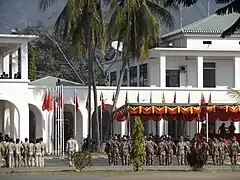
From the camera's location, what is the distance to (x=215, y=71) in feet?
161

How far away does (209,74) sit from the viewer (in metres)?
49.4

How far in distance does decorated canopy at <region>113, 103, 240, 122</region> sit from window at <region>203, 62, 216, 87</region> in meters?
9.29

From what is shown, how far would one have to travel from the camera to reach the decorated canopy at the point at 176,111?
37781 millimetres

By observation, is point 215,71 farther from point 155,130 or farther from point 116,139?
point 116,139

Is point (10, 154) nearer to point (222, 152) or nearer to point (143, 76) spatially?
point (222, 152)

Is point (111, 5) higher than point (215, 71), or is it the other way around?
point (111, 5)

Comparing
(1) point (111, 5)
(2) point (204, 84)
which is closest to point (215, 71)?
(2) point (204, 84)

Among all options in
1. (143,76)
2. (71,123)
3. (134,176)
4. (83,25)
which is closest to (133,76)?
(143,76)

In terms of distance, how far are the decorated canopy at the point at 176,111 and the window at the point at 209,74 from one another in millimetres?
9291

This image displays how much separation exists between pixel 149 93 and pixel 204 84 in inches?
241

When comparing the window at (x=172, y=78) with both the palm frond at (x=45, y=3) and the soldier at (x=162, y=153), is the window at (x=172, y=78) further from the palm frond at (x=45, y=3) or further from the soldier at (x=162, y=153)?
the soldier at (x=162, y=153)

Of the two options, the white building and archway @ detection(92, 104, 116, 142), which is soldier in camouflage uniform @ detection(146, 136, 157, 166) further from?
the white building

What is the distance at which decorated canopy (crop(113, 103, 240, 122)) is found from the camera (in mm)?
37781

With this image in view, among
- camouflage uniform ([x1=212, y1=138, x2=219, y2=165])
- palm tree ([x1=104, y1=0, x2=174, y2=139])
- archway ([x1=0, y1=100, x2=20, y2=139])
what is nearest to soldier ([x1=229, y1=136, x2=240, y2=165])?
camouflage uniform ([x1=212, y1=138, x2=219, y2=165])
